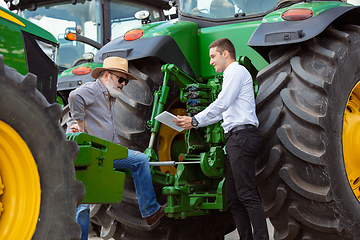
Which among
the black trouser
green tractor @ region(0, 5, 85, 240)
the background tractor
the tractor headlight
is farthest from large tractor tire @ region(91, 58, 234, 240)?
the background tractor

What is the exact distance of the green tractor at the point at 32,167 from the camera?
6.25 ft

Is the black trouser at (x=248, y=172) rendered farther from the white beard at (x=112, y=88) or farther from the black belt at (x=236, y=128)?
the white beard at (x=112, y=88)

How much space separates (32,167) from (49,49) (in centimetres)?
93

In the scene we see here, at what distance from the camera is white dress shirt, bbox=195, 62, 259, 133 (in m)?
3.07

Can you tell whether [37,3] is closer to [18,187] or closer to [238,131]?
[238,131]

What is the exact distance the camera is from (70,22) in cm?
782

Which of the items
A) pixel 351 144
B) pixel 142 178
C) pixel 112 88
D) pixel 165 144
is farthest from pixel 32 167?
pixel 351 144

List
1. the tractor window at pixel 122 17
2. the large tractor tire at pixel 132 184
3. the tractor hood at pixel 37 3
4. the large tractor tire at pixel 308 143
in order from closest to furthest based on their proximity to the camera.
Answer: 1. the large tractor tire at pixel 308 143
2. the large tractor tire at pixel 132 184
3. the tractor window at pixel 122 17
4. the tractor hood at pixel 37 3

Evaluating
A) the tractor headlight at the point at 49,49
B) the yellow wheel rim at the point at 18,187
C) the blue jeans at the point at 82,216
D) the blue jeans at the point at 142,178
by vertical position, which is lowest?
the blue jeans at the point at 82,216

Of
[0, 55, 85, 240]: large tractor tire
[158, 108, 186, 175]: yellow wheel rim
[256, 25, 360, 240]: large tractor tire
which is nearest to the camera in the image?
[0, 55, 85, 240]: large tractor tire

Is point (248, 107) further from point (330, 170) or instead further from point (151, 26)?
point (151, 26)

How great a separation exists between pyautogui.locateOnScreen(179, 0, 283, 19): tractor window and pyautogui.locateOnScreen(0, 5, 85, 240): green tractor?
2.48 metres

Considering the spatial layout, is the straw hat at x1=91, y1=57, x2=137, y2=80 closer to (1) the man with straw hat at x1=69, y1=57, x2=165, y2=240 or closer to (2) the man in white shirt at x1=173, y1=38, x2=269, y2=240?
(1) the man with straw hat at x1=69, y1=57, x2=165, y2=240

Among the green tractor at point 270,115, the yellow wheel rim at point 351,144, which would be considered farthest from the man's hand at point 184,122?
the yellow wheel rim at point 351,144
